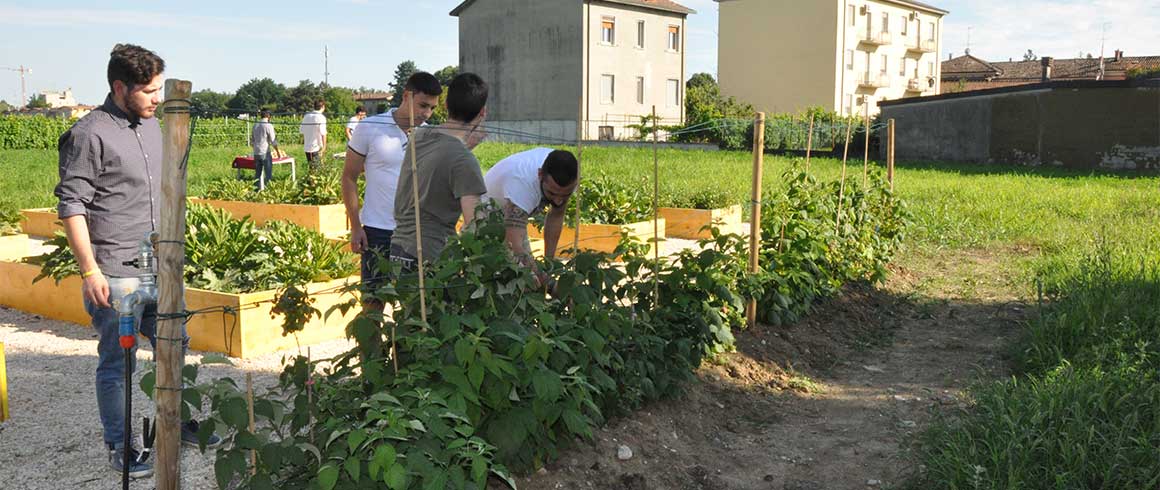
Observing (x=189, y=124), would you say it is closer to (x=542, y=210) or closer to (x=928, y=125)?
(x=542, y=210)

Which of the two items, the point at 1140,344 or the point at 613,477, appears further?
the point at 1140,344

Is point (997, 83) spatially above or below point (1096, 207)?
above

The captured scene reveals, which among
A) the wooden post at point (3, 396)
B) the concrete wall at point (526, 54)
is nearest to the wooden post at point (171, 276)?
the wooden post at point (3, 396)

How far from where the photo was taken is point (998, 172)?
2298 centimetres

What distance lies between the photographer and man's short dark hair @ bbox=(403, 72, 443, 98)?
4.70 m

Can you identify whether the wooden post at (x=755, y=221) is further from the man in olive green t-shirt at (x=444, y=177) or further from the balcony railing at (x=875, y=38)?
the balcony railing at (x=875, y=38)

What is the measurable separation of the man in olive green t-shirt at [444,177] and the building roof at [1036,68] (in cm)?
6247

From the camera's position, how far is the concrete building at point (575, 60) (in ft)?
144

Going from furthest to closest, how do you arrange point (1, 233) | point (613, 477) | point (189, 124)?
point (1, 233) < point (613, 477) < point (189, 124)

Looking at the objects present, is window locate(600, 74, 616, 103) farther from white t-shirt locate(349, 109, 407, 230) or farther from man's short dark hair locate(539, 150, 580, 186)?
man's short dark hair locate(539, 150, 580, 186)

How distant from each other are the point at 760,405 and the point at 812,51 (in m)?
48.1

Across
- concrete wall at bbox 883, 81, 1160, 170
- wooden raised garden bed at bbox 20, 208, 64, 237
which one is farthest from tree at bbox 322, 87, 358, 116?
wooden raised garden bed at bbox 20, 208, 64, 237

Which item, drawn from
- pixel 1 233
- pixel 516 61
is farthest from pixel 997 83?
pixel 1 233

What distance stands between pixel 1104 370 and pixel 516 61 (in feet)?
139
